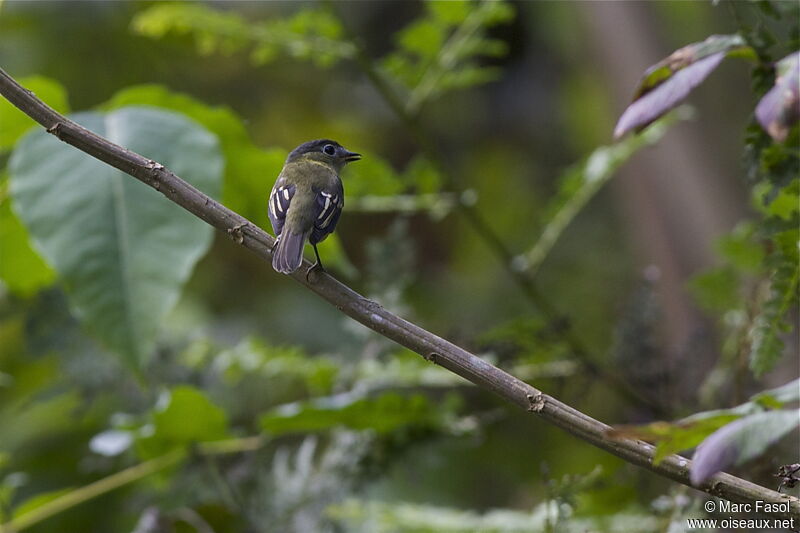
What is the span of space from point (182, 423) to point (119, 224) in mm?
436

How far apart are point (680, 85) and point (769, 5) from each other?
305 millimetres

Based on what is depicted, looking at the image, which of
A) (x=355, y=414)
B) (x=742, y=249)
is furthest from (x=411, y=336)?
(x=742, y=249)

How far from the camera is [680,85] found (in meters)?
0.80

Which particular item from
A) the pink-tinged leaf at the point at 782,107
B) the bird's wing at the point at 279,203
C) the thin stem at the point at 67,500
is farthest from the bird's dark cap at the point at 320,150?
the pink-tinged leaf at the point at 782,107

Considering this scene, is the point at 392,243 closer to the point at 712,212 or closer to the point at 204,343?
the point at 204,343

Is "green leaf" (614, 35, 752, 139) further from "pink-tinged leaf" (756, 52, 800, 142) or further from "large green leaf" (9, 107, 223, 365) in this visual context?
"large green leaf" (9, 107, 223, 365)

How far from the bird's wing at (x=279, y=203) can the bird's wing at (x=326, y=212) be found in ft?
0.18

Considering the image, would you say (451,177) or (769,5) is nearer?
(769,5)

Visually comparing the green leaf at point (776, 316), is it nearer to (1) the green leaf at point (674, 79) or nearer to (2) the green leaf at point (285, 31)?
(1) the green leaf at point (674, 79)

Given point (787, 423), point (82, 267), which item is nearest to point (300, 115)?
point (82, 267)

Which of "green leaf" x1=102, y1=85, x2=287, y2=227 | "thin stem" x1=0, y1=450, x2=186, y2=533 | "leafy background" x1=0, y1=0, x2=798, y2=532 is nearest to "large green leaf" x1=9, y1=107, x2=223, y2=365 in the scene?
"leafy background" x1=0, y1=0, x2=798, y2=532

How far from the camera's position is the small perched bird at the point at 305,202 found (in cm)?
126

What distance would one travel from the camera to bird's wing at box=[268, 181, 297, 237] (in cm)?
142

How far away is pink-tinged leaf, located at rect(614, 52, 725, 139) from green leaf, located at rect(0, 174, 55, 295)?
115 centimetres
